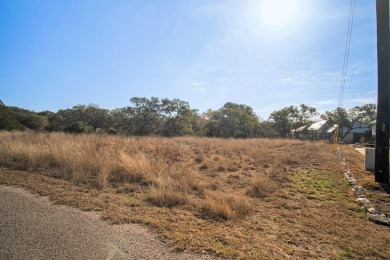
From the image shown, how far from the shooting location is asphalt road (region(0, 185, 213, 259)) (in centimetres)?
269

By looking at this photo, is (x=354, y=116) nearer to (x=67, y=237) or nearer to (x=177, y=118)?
(x=177, y=118)

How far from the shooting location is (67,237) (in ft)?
9.94

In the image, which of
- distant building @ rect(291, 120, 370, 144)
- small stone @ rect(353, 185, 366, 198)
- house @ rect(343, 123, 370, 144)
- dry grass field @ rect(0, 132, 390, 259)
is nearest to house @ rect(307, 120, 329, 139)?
distant building @ rect(291, 120, 370, 144)

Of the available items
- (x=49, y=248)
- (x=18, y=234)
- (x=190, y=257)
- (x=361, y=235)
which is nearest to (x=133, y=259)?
(x=190, y=257)

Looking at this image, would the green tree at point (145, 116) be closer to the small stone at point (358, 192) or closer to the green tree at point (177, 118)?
the green tree at point (177, 118)

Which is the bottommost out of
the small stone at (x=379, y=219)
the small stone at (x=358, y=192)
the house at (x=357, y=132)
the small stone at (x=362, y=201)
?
the small stone at (x=379, y=219)

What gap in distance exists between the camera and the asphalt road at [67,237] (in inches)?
106

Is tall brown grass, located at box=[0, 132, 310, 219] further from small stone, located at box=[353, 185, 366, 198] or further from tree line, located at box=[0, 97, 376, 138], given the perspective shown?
tree line, located at box=[0, 97, 376, 138]

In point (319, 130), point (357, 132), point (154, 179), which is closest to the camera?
point (154, 179)

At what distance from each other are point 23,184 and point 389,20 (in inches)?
464

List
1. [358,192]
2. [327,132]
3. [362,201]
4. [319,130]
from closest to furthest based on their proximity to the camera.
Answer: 1. [362,201]
2. [358,192]
3. [327,132]
4. [319,130]

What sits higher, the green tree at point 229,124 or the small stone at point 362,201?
the green tree at point 229,124

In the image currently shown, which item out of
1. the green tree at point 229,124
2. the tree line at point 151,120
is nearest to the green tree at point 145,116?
the tree line at point 151,120

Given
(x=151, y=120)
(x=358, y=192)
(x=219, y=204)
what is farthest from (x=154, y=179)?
(x=151, y=120)
